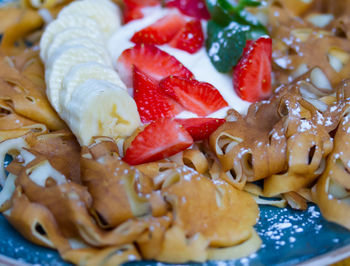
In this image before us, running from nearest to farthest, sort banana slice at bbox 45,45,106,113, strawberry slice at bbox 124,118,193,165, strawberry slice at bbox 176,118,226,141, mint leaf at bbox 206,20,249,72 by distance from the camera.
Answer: strawberry slice at bbox 124,118,193,165 → strawberry slice at bbox 176,118,226,141 → banana slice at bbox 45,45,106,113 → mint leaf at bbox 206,20,249,72

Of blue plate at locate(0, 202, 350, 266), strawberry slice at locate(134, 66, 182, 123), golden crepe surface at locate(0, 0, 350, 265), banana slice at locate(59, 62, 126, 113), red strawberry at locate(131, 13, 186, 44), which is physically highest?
red strawberry at locate(131, 13, 186, 44)

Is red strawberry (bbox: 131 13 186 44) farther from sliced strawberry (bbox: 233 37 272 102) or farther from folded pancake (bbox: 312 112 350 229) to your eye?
folded pancake (bbox: 312 112 350 229)

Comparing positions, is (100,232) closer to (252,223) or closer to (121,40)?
(252,223)

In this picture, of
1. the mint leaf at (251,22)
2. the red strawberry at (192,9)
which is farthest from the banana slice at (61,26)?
the mint leaf at (251,22)

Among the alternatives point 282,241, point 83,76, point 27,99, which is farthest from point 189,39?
point 282,241

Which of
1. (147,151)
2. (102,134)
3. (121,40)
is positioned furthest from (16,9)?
(147,151)

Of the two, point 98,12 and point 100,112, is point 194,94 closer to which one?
point 100,112

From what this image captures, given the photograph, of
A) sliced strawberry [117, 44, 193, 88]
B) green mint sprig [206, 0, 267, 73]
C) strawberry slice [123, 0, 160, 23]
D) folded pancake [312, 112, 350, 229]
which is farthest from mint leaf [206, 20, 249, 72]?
folded pancake [312, 112, 350, 229]
